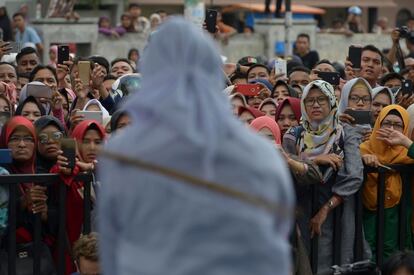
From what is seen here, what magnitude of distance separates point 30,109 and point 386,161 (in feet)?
8.13

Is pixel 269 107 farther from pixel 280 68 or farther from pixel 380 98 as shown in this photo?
pixel 280 68

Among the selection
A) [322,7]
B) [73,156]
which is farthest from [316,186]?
[322,7]

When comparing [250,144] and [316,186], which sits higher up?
[250,144]

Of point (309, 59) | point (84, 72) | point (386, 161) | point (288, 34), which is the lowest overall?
point (309, 59)

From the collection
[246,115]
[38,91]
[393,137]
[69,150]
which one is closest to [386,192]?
[393,137]

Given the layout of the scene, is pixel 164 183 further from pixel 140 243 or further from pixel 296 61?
pixel 296 61

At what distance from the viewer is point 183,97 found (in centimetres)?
388

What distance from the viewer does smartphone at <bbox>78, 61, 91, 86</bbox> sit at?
1014 centimetres

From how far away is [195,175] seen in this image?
3.89 meters

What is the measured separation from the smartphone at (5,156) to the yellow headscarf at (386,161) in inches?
89.1

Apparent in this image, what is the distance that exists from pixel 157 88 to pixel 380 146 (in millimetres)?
4636

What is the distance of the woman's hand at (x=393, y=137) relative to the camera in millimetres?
8164

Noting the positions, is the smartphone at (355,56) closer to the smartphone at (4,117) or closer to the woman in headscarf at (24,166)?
the smartphone at (4,117)

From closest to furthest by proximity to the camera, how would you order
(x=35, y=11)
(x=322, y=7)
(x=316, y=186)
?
(x=316, y=186) < (x=35, y=11) < (x=322, y=7)
